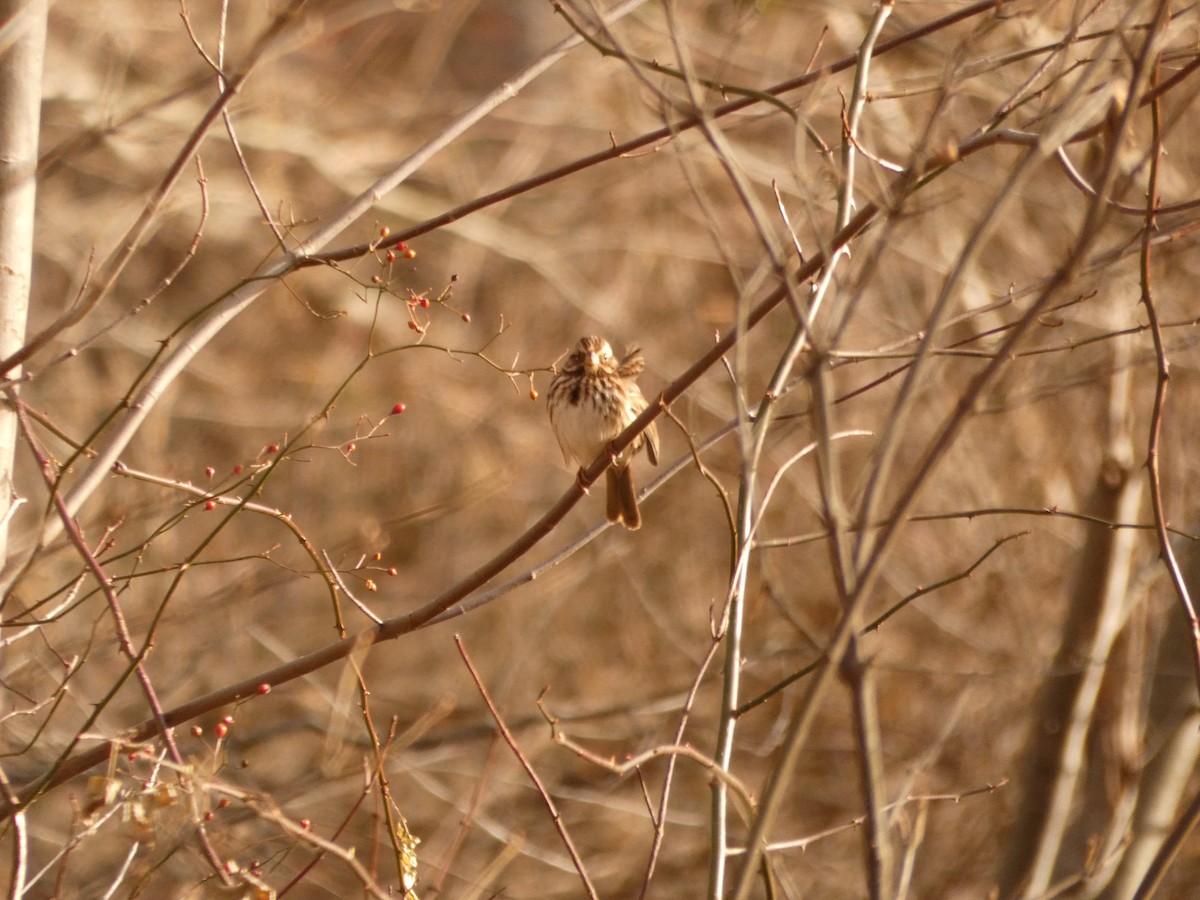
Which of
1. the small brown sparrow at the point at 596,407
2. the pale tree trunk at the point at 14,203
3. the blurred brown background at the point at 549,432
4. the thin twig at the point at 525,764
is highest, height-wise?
the blurred brown background at the point at 549,432

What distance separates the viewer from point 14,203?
261 centimetres

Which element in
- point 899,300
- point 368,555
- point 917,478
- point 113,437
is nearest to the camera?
point 917,478

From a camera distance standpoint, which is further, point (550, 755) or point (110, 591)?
point (550, 755)

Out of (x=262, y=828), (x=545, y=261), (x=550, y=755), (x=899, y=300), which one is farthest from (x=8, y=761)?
(x=899, y=300)

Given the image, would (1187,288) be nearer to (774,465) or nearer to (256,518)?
(774,465)

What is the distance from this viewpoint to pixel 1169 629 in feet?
22.0

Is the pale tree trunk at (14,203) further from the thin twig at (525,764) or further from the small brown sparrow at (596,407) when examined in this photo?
the small brown sparrow at (596,407)

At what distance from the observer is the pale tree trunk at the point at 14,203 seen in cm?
261

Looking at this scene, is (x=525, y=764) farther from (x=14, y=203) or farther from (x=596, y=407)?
(x=596, y=407)

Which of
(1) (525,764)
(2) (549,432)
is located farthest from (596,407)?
(2) (549,432)

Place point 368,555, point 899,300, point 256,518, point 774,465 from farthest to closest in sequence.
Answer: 1. point 256,518
2. point 774,465
3. point 899,300
4. point 368,555

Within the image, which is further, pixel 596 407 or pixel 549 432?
pixel 549 432

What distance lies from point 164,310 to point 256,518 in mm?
1756

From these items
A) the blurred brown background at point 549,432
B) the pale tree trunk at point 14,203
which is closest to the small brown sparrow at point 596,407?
the pale tree trunk at point 14,203
